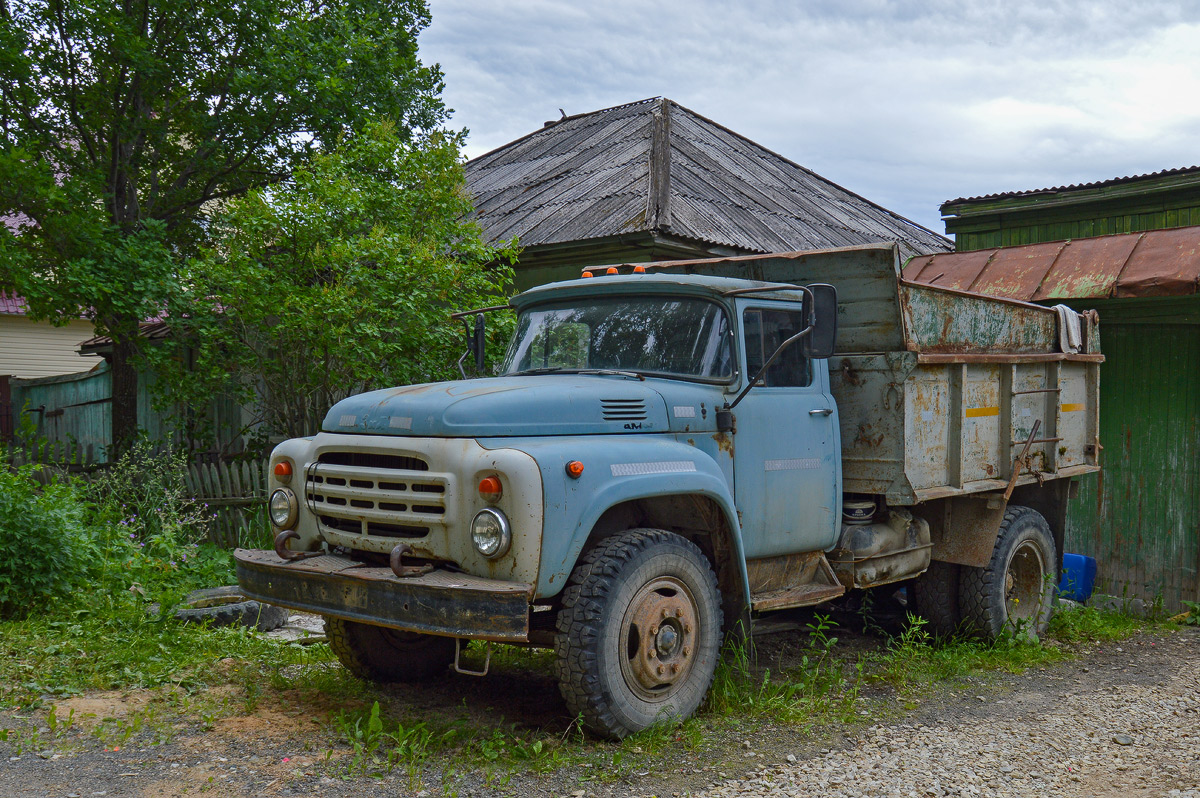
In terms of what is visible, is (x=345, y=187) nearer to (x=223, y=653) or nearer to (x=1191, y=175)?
(x=223, y=653)

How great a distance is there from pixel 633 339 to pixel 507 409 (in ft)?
4.03

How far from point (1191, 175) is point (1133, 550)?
3.74 metres

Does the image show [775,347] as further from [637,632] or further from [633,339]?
[637,632]

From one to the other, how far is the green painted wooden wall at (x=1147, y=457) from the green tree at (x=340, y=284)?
5614 millimetres

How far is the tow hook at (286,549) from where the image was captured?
5.04 meters

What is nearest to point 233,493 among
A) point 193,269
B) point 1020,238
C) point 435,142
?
point 193,269

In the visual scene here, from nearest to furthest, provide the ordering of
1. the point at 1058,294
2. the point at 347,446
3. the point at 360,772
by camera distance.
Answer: the point at 360,772, the point at 347,446, the point at 1058,294

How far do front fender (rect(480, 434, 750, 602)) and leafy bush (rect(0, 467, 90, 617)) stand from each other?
4.29 m

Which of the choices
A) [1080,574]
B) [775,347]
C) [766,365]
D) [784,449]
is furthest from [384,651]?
[1080,574]

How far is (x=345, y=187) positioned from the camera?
372 inches

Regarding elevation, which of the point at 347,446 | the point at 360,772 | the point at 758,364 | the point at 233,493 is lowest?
the point at 360,772

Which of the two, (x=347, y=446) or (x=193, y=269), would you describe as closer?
(x=347, y=446)

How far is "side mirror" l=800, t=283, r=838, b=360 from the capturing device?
5.28 metres

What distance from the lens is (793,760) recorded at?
183 inches
